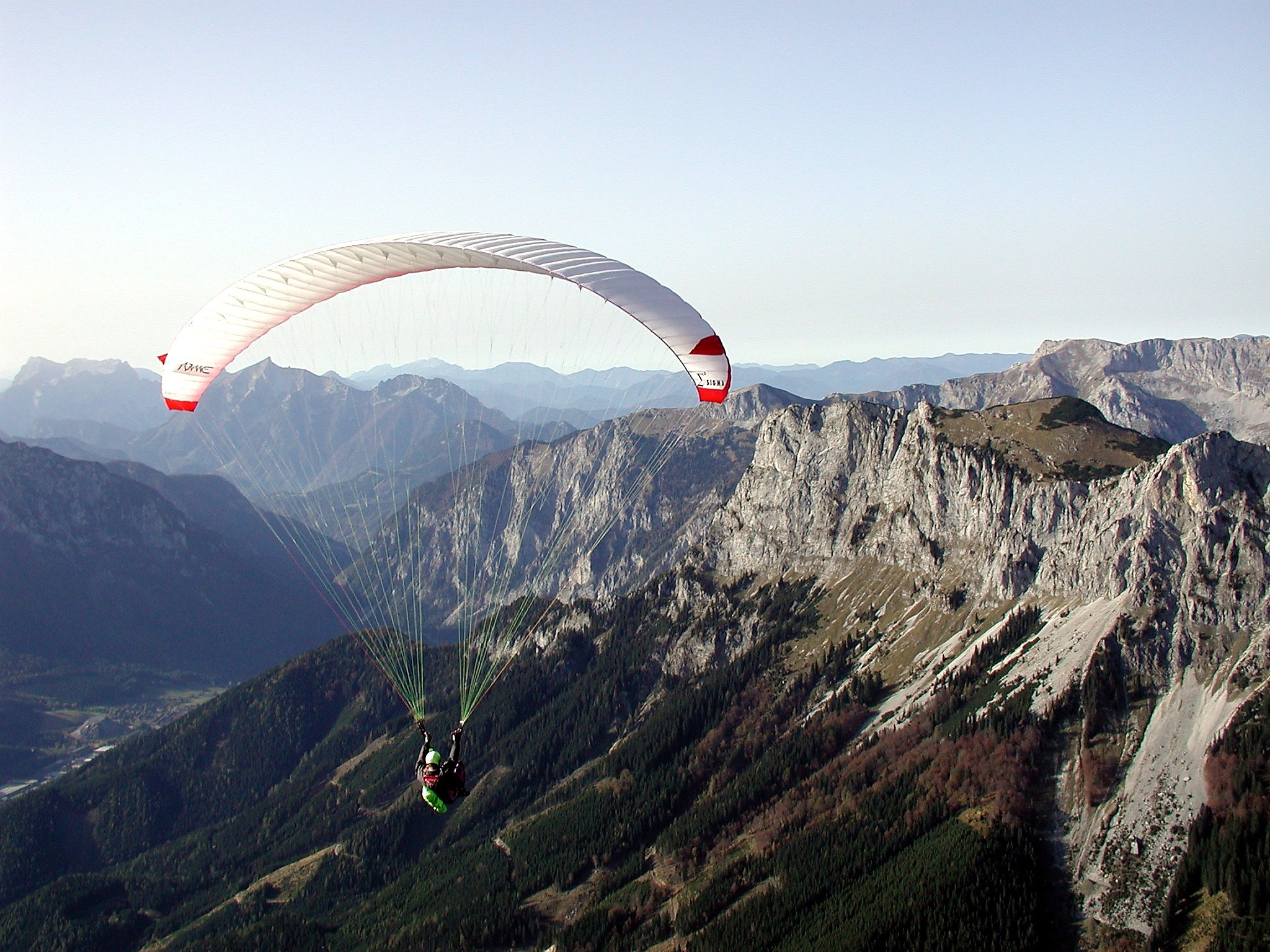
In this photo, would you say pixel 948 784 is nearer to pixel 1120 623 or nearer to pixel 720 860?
pixel 1120 623

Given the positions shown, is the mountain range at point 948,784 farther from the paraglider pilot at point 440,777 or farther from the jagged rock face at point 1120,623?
the paraglider pilot at point 440,777

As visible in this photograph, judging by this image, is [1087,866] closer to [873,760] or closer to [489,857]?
[873,760]

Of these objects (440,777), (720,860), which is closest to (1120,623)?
(720,860)

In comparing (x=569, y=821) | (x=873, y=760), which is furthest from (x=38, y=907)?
(x=873, y=760)

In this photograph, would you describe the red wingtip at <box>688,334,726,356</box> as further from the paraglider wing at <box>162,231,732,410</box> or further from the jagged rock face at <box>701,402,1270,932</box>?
the jagged rock face at <box>701,402,1270,932</box>

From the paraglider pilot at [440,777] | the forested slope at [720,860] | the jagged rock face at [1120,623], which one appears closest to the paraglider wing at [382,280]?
the paraglider pilot at [440,777]

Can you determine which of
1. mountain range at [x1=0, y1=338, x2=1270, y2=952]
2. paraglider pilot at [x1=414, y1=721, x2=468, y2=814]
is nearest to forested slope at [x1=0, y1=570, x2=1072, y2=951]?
mountain range at [x1=0, y1=338, x2=1270, y2=952]

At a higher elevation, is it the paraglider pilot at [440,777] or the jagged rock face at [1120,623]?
the paraglider pilot at [440,777]
